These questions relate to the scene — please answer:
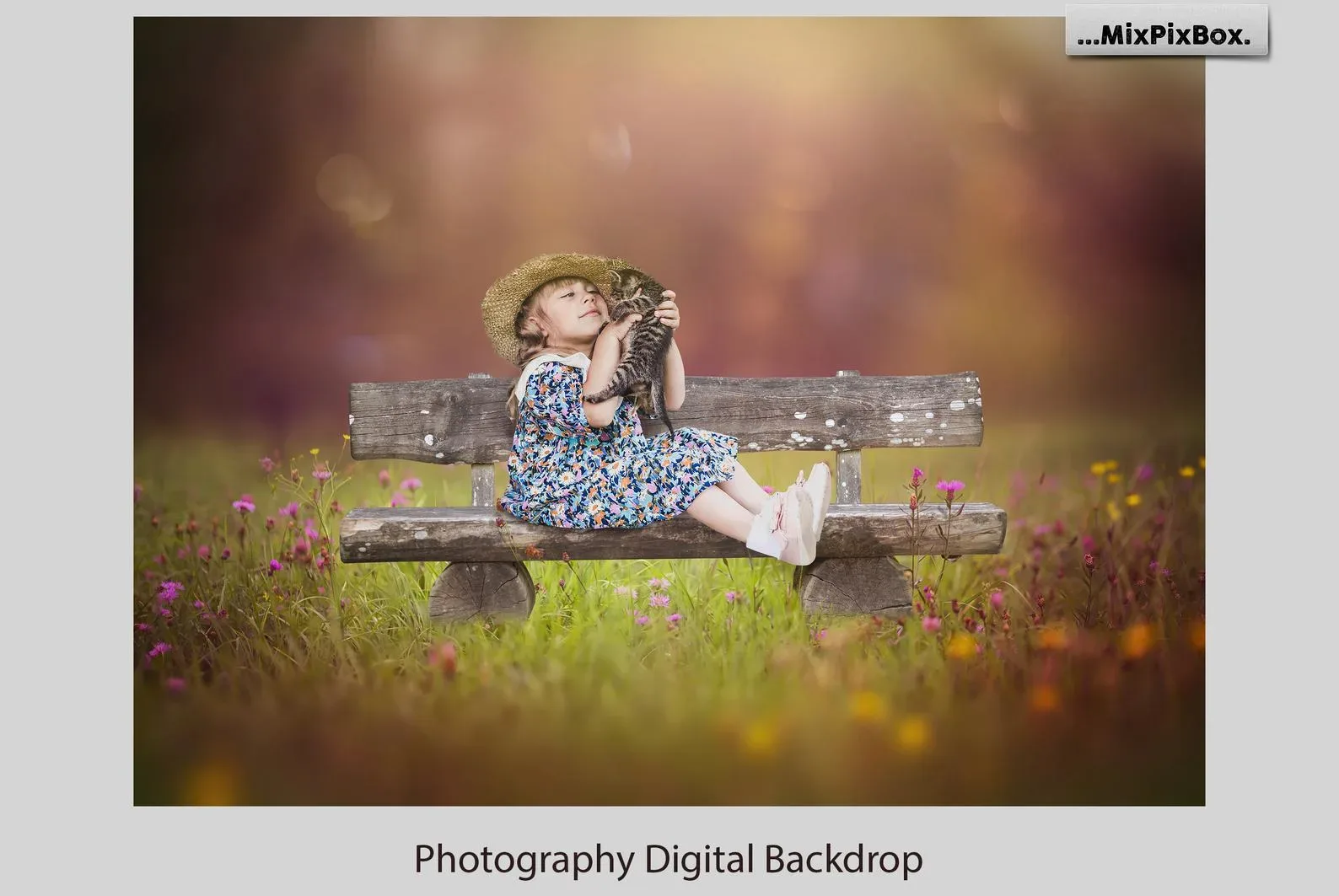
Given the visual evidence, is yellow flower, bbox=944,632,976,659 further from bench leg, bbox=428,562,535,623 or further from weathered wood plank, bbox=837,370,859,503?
bench leg, bbox=428,562,535,623

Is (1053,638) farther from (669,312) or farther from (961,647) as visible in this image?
(669,312)

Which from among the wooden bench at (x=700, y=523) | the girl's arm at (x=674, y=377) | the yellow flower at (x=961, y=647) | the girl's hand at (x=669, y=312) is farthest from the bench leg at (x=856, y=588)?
the girl's hand at (x=669, y=312)

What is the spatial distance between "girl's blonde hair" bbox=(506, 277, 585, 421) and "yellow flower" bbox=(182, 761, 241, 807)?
1402 mm

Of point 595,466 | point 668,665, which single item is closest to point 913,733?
point 668,665

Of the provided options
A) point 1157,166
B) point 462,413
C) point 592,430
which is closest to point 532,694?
point 592,430

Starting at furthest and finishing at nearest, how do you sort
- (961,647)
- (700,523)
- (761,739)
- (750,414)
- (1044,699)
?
(750,414) → (700,523) → (961,647) → (1044,699) → (761,739)

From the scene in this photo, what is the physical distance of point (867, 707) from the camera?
10.0 ft

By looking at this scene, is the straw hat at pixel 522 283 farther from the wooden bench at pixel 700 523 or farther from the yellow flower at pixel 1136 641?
the yellow flower at pixel 1136 641

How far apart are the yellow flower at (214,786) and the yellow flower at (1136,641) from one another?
2.57 meters

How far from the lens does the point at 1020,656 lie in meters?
3.21

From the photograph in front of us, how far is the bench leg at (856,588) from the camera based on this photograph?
11.4ft

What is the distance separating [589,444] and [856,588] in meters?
0.95

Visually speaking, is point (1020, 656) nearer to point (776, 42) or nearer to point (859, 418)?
point (859, 418)

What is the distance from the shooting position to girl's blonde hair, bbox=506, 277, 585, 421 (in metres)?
3.42
